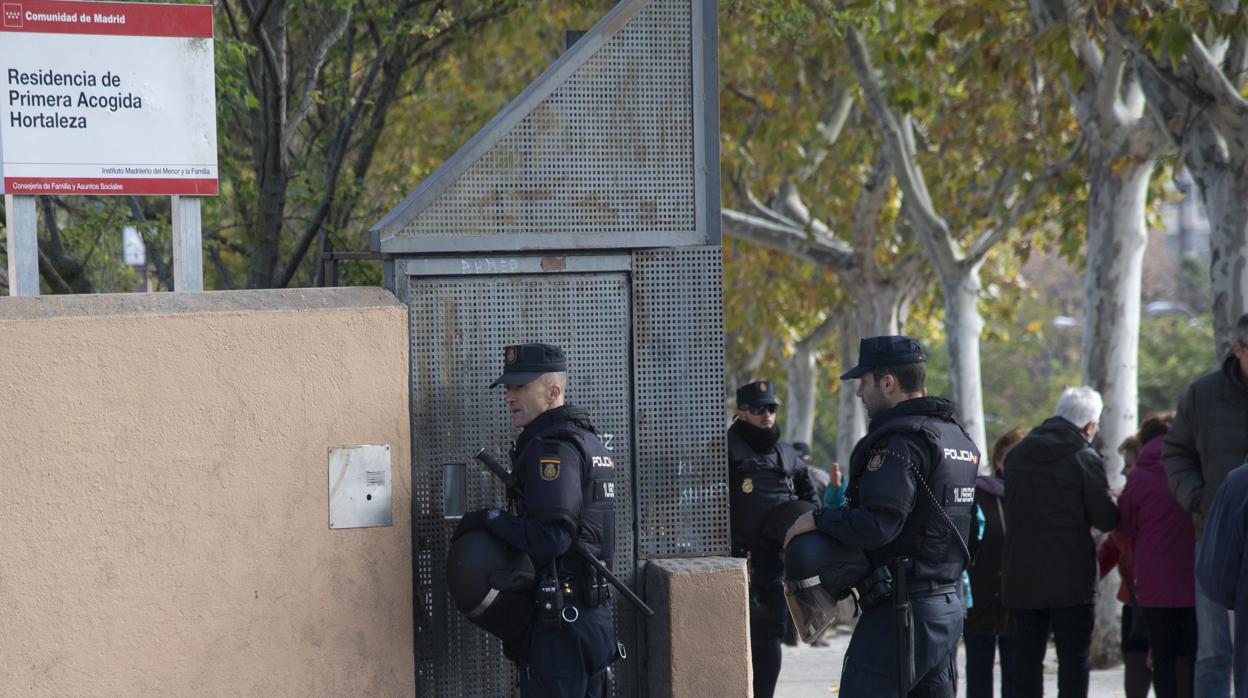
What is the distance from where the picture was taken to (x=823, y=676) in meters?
11.0

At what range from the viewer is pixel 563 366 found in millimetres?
5117

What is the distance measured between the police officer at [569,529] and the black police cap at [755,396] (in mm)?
2376

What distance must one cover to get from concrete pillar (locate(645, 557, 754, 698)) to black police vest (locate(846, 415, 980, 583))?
0.57m

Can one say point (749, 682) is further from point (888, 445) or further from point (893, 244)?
point (893, 244)

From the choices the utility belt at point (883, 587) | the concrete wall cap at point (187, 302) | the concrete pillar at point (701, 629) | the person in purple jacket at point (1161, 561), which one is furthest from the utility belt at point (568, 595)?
the person in purple jacket at point (1161, 561)

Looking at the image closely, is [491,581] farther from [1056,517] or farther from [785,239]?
[785,239]

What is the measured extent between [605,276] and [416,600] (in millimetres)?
1399

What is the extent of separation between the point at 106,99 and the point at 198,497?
4.83 ft

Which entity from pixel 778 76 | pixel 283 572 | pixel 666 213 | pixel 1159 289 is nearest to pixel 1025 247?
pixel 778 76

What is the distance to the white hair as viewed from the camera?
278 inches

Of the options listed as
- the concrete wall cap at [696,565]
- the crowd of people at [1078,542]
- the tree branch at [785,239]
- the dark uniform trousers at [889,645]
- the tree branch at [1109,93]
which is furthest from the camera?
the tree branch at [785,239]

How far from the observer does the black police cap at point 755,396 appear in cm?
740

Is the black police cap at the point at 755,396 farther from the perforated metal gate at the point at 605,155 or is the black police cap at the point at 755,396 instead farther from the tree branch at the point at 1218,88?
the tree branch at the point at 1218,88

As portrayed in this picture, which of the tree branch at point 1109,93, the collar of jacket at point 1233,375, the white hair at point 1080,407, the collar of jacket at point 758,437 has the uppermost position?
the tree branch at point 1109,93
